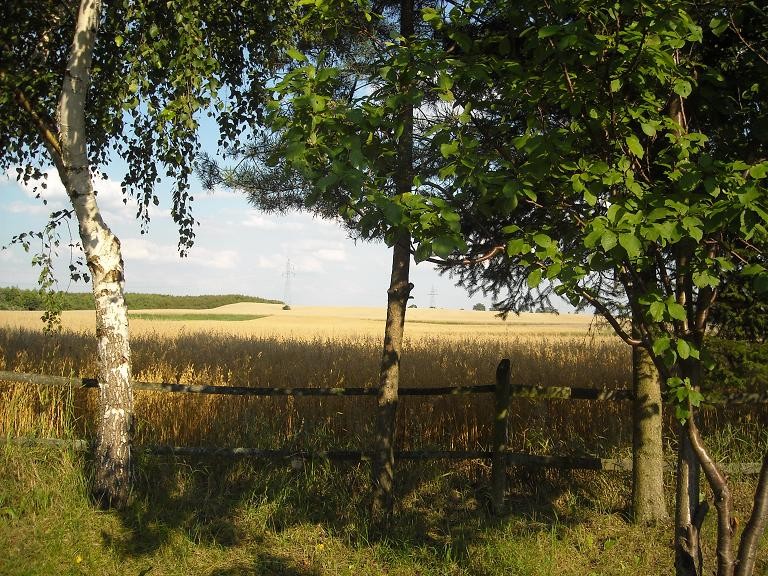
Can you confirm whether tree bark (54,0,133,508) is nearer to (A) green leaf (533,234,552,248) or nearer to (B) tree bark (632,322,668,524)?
(A) green leaf (533,234,552,248)

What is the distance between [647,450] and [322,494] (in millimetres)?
2908

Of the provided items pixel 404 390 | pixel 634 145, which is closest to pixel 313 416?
pixel 404 390

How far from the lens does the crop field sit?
5105 mm

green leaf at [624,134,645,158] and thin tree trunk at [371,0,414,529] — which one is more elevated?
green leaf at [624,134,645,158]

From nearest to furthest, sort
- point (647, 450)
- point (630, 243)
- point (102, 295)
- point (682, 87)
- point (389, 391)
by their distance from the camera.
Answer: point (630, 243), point (682, 87), point (389, 391), point (647, 450), point (102, 295)

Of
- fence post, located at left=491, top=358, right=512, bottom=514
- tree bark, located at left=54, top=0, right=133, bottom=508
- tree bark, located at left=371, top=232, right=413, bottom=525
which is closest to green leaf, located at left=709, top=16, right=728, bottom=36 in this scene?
tree bark, located at left=371, top=232, right=413, bottom=525

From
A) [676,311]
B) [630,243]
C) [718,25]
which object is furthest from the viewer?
[718,25]

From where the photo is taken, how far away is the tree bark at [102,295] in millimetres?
5848

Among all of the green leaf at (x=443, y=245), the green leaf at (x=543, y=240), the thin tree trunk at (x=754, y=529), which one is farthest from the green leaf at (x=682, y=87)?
the thin tree trunk at (x=754, y=529)

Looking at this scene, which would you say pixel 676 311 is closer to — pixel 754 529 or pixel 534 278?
pixel 534 278

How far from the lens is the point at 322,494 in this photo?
6.12 meters

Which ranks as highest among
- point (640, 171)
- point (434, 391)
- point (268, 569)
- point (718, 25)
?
point (718, 25)

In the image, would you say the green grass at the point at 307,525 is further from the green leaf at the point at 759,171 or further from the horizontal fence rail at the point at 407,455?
the green leaf at the point at 759,171

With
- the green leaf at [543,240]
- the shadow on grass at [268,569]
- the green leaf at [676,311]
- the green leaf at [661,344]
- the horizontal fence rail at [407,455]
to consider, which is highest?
the green leaf at [543,240]
